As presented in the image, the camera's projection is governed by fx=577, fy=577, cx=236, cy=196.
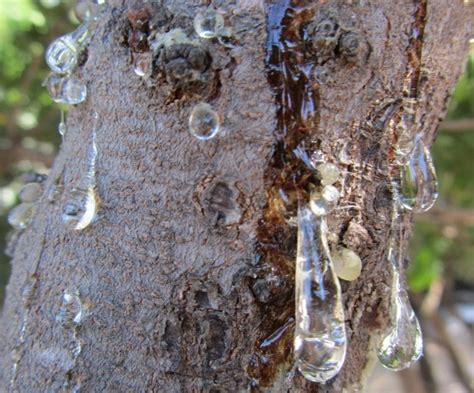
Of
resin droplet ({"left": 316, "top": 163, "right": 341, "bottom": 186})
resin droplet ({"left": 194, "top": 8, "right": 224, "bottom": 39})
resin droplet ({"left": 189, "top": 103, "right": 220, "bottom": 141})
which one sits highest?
resin droplet ({"left": 194, "top": 8, "right": 224, "bottom": 39})

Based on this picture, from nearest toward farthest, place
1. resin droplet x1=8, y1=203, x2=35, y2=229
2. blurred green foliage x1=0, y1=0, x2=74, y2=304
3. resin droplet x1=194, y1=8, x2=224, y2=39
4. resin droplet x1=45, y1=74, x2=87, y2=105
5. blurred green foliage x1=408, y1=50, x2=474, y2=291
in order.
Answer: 1. resin droplet x1=194, y1=8, x2=224, y2=39
2. resin droplet x1=45, y1=74, x2=87, y2=105
3. resin droplet x1=8, y1=203, x2=35, y2=229
4. blurred green foliage x1=0, y1=0, x2=74, y2=304
5. blurred green foliage x1=408, y1=50, x2=474, y2=291

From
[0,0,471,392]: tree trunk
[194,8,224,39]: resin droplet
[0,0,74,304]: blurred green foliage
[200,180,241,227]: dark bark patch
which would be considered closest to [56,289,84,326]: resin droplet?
[0,0,471,392]: tree trunk

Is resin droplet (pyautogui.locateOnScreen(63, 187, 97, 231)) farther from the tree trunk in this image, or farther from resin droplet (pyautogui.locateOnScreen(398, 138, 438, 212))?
resin droplet (pyautogui.locateOnScreen(398, 138, 438, 212))

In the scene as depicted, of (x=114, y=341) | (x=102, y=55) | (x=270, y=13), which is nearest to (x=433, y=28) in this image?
(x=270, y=13)

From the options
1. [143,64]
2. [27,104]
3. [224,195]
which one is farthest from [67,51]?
[27,104]

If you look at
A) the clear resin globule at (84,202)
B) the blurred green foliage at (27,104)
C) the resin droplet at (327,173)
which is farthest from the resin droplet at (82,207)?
the blurred green foliage at (27,104)

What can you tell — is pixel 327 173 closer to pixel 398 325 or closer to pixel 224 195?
pixel 224 195

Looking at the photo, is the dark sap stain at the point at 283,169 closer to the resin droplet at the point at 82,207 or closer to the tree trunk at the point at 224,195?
the tree trunk at the point at 224,195

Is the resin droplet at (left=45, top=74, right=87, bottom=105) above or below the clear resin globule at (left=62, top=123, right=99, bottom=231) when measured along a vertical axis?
above

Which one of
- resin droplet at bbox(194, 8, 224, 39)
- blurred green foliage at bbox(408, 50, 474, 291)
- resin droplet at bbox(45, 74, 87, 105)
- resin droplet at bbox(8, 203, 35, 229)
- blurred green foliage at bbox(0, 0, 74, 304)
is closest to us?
resin droplet at bbox(194, 8, 224, 39)
